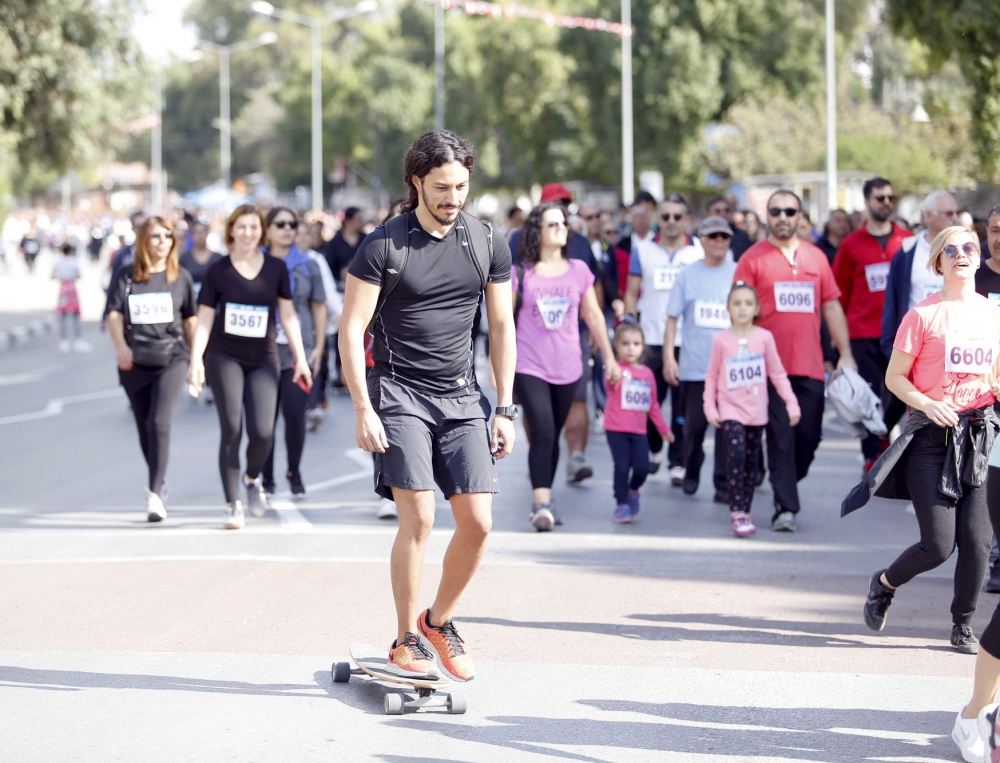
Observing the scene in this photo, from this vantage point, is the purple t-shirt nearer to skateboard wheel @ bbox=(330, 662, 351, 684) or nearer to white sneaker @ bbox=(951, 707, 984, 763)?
skateboard wheel @ bbox=(330, 662, 351, 684)

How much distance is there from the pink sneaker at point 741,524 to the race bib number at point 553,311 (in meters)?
1.56

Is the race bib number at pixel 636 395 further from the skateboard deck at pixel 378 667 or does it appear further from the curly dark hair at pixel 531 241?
the skateboard deck at pixel 378 667

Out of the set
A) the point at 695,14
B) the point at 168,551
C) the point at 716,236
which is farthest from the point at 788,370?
the point at 695,14

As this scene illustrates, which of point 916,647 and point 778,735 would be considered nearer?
Result: point 778,735

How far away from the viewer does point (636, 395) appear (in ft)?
29.5

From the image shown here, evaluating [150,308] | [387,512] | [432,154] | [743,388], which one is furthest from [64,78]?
[432,154]

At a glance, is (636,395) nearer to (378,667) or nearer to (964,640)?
(964,640)

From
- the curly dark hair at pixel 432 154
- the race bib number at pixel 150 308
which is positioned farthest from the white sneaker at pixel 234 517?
the curly dark hair at pixel 432 154

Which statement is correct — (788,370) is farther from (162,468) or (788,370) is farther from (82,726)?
(82,726)

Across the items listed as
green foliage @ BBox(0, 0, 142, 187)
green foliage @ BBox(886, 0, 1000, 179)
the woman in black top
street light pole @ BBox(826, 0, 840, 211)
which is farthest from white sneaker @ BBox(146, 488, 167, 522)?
street light pole @ BBox(826, 0, 840, 211)

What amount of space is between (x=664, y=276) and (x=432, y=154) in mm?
5691

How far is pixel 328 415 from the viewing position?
14.2 meters

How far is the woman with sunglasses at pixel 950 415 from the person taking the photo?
5.50m

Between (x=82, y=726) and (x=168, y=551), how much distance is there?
10.3 ft
